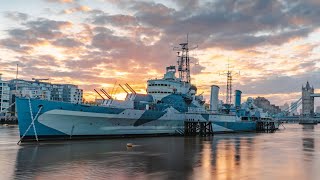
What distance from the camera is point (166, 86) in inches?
2035

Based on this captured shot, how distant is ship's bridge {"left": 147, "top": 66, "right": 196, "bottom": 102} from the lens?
5122cm

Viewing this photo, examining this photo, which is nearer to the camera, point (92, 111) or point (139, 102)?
point (92, 111)

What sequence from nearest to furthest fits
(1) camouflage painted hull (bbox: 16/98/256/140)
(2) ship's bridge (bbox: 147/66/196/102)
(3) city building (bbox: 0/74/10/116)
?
(1) camouflage painted hull (bbox: 16/98/256/140)
(2) ship's bridge (bbox: 147/66/196/102)
(3) city building (bbox: 0/74/10/116)

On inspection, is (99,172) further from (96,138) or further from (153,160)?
(96,138)

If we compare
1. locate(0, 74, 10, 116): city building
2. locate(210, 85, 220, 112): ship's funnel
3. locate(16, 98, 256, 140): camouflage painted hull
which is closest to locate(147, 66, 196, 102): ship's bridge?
locate(16, 98, 256, 140): camouflage painted hull

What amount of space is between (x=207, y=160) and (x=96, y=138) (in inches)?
716

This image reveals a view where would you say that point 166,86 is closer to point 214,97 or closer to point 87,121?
point 214,97

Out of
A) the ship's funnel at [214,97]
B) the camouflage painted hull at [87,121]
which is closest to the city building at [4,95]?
the ship's funnel at [214,97]

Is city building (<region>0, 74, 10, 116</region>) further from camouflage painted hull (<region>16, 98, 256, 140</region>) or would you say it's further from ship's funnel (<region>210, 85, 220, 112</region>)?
camouflage painted hull (<region>16, 98, 256, 140</region>)

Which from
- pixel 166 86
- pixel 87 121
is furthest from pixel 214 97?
pixel 87 121

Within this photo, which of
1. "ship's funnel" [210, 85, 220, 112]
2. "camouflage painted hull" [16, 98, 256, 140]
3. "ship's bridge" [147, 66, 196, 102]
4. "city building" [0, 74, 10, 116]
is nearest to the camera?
"camouflage painted hull" [16, 98, 256, 140]

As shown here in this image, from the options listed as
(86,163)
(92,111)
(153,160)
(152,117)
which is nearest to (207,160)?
(153,160)

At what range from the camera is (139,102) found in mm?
44688

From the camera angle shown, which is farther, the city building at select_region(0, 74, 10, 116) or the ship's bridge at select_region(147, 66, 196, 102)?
the city building at select_region(0, 74, 10, 116)
